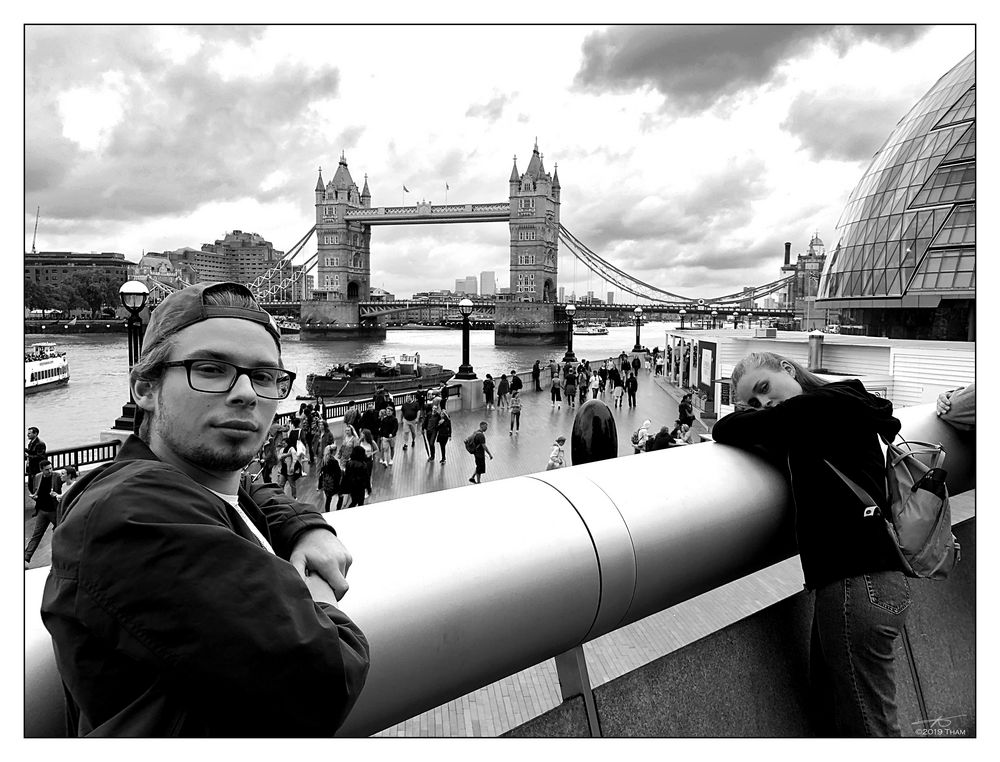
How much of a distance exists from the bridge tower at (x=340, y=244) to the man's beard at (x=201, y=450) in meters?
71.4

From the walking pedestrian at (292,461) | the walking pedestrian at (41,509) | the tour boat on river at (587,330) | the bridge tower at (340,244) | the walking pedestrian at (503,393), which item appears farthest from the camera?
the tour boat on river at (587,330)

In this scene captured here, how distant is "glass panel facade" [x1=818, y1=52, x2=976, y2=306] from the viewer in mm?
23719

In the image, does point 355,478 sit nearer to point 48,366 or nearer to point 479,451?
point 479,451

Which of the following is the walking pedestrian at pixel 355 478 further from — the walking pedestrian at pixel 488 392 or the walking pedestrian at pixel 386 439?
the walking pedestrian at pixel 488 392

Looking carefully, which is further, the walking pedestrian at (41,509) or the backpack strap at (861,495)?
the walking pedestrian at (41,509)

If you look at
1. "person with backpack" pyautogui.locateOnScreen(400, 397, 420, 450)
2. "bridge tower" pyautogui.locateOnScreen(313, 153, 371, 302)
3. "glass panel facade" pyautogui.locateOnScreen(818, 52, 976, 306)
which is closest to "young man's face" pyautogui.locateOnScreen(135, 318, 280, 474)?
"person with backpack" pyautogui.locateOnScreen(400, 397, 420, 450)

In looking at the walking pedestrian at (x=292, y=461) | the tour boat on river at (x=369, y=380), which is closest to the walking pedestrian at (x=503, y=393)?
the tour boat on river at (x=369, y=380)

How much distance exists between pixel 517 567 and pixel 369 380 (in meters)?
22.5

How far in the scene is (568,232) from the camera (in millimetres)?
72312

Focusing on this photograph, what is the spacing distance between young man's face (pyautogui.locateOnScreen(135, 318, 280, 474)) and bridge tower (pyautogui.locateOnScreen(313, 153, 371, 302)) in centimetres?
7132

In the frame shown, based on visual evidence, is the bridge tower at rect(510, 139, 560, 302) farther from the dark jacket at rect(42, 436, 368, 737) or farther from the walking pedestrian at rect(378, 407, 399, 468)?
the dark jacket at rect(42, 436, 368, 737)

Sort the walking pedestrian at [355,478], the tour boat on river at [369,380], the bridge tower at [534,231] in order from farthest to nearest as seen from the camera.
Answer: the bridge tower at [534,231] → the tour boat on river at [369,380] → the walking pedestrian at [355,478]

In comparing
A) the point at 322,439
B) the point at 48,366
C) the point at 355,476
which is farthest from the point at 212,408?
the point at 48,366

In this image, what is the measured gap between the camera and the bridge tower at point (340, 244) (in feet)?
240
